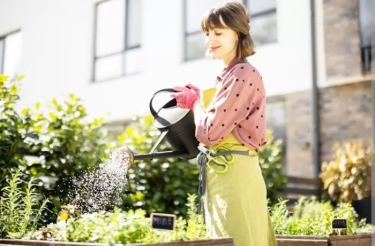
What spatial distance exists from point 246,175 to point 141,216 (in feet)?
1.15

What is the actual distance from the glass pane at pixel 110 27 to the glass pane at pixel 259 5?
5.17 feet

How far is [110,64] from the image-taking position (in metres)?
6.95

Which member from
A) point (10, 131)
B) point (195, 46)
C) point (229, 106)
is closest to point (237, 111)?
point (229, 106)

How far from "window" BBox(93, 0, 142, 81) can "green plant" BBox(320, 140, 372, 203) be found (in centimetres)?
258

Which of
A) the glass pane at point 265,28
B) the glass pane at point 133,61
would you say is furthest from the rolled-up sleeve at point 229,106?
the glass pane at point 133,61

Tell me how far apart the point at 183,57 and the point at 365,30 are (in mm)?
1953

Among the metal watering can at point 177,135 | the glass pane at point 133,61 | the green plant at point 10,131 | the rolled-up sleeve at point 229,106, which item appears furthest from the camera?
the glass pane at point 133,61

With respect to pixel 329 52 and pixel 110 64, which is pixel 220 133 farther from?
pixel 110 64

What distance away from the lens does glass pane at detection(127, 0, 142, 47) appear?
6840 millimetres

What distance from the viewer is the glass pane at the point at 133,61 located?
6828 mm

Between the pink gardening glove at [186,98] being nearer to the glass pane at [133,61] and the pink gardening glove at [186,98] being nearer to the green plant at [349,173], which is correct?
the green plant at [349,173]

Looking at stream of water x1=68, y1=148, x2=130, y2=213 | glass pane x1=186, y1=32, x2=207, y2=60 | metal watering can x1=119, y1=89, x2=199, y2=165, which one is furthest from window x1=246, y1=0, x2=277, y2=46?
metal watering can x1=119, y1=89, x2=199, y2=165

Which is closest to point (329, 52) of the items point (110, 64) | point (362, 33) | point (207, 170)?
point (362, 33)

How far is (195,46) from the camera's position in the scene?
6.46 metres
